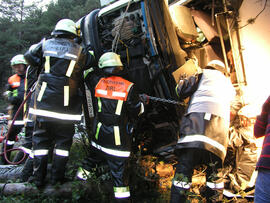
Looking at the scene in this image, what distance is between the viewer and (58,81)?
3004 mm

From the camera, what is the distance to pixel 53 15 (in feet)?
76.9

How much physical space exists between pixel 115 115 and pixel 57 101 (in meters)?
0.78

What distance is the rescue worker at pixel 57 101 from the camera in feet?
9.71

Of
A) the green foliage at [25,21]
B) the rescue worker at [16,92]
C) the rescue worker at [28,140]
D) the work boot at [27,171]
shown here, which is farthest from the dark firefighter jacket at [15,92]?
the green foliage at [25,21]

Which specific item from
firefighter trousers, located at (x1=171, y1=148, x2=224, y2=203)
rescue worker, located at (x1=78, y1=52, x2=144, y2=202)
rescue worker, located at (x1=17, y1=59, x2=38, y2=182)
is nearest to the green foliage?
rescue worker, located at (x1=17, y1=59, x2=38, y2=182)

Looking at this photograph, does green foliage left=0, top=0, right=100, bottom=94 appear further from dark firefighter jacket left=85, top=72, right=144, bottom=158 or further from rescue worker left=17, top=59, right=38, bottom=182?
dark firefighter jacket left=85, top=72, right=144, bottom=158

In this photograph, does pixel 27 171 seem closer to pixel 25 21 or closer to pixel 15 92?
pixel 15 92

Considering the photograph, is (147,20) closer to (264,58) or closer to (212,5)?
(212,5)

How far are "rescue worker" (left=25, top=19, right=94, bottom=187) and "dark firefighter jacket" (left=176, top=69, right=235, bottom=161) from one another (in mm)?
1447

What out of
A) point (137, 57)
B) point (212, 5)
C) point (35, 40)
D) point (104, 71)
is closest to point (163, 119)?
point (137, 57)

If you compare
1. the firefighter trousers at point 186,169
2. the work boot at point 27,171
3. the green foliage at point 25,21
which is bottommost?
the work boot at point 27,171

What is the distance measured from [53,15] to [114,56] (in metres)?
23.4

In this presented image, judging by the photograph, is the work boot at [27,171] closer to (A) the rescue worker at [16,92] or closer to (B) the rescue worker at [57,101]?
(B) the rescue worker at [57,101]

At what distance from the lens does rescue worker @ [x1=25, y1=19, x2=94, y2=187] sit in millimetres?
2961
